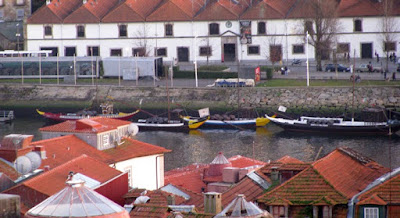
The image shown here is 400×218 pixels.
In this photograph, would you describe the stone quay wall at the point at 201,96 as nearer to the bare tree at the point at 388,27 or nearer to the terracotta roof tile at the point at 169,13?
the bare tree at the point at 388,27

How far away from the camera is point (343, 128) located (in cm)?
5925

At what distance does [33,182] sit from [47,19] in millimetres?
59457

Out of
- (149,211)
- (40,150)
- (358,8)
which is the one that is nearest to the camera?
(149,211)

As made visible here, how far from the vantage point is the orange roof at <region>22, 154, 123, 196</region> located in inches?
979

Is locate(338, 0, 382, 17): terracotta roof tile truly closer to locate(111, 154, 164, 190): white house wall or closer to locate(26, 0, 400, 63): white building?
locate(26, 0, 400, 63): white building

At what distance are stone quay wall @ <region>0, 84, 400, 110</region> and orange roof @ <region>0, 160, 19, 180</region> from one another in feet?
133

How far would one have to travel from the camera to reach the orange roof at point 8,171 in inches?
1053

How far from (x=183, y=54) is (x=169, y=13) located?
3825 millimetres

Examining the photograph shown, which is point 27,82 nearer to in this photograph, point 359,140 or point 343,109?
point 343,109

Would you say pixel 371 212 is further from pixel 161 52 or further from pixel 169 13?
pixel 169 13

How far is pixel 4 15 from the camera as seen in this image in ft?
291

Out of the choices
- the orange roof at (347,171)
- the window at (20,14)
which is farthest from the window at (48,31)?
the orange roof at (347,171)

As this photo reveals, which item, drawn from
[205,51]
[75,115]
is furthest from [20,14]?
[75,115]

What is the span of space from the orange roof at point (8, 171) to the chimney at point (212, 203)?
228 inches
